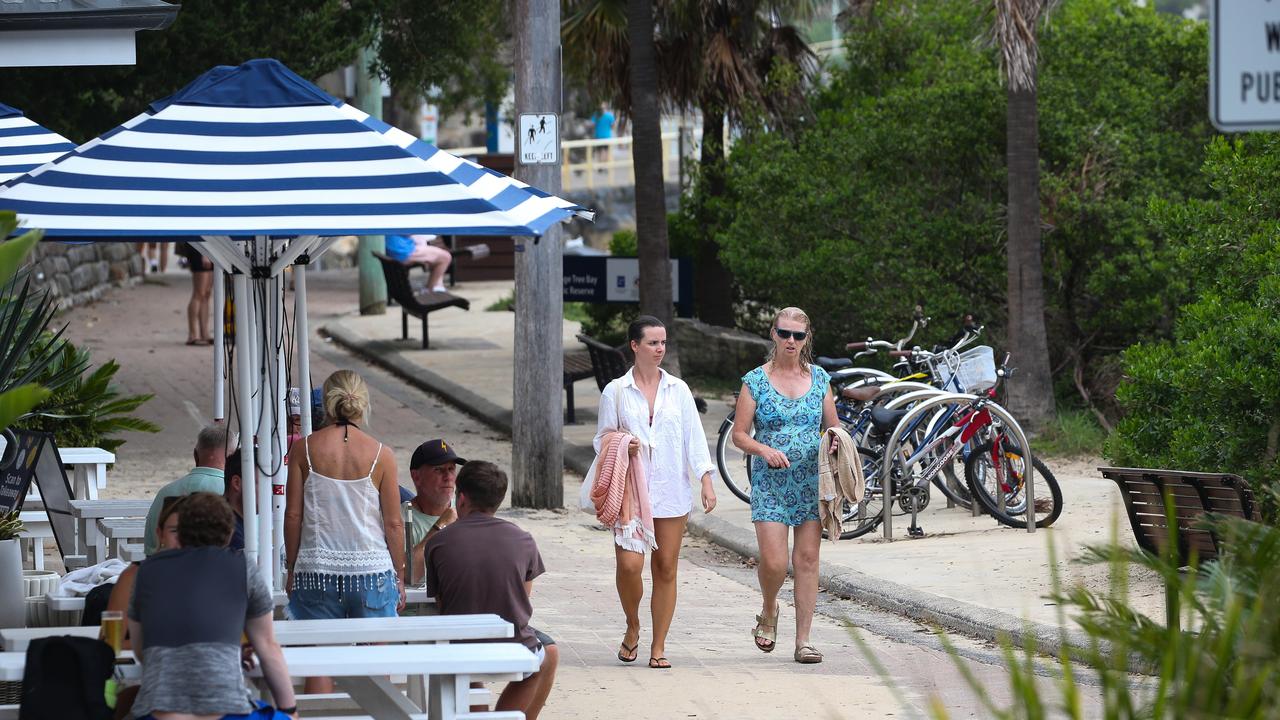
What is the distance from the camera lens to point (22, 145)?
8609 mm

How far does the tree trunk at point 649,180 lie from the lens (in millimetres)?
15664

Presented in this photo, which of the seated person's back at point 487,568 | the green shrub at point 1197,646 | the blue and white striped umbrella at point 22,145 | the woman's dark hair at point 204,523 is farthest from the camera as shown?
the blue and white striped umbrella at point 22,145

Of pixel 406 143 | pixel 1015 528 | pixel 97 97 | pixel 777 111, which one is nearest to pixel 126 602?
pixel 406 143

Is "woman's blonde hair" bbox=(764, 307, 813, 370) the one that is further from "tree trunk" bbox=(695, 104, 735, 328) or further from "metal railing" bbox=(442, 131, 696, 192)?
"metal railing" bbox=(442, 131, 696, 192)

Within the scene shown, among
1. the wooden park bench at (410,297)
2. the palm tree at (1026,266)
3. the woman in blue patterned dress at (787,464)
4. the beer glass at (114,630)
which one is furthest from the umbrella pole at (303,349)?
the wooden park bench at (410,297)

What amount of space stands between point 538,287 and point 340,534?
A: 5926 millimetres

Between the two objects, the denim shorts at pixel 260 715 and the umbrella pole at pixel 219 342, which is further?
the umbrella pole at pixel 219 342

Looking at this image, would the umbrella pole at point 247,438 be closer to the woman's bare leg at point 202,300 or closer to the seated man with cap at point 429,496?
the seated man with cap at point 429,496

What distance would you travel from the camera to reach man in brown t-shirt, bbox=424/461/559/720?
20.5ft

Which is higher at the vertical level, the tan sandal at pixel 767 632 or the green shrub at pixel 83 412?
the green shrub at pixel 83 412

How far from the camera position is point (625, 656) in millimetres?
7875

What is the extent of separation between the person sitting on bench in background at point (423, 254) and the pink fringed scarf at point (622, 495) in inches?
685

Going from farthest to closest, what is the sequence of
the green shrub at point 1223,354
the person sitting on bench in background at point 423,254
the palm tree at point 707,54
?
the person sitting on bench in background at point 423,254 < the palm tree at point 707,54 < the green shrub at point 1223,354

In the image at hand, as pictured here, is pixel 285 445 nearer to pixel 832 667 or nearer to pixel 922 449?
pixel 832 667
